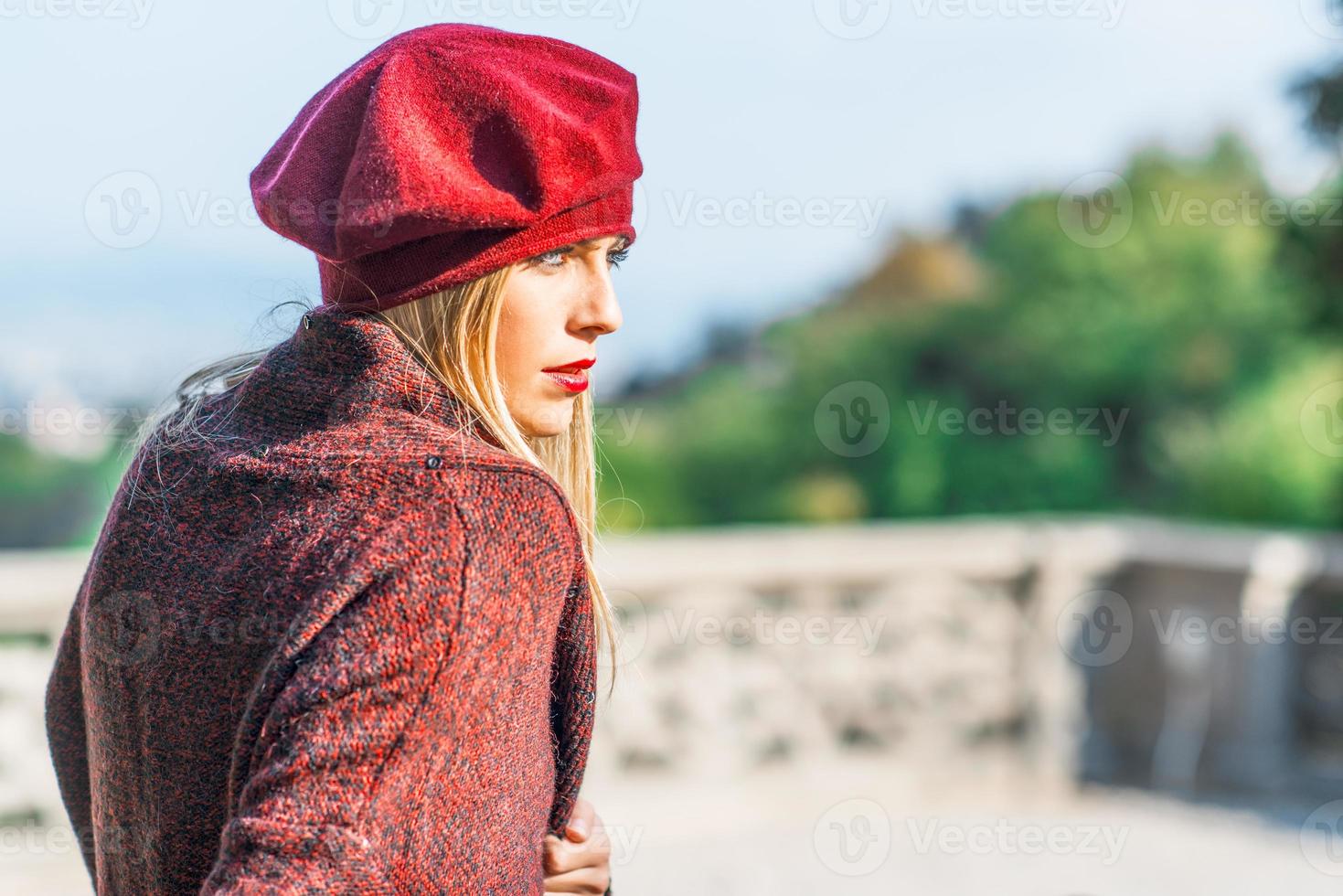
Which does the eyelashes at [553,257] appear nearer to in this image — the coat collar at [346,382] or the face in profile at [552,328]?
the face in profile at [552,328]

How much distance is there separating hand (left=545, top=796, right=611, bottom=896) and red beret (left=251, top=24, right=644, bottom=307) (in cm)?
56

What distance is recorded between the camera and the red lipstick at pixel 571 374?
1.26 metres

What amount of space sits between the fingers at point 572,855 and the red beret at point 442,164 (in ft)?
1.84

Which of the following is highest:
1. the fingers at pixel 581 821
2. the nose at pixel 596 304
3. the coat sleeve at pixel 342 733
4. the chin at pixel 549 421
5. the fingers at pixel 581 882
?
the nose at pixel 596 304

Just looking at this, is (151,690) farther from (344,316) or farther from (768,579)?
(768,579)

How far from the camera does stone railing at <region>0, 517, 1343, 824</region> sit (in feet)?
16.2

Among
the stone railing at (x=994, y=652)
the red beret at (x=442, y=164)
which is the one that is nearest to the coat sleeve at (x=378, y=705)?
the red beret at (x=442, y=164)

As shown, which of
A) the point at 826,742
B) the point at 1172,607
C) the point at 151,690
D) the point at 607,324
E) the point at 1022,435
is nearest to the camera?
the point at 151,690

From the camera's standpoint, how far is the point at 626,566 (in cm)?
477

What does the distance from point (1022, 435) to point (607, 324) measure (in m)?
8.21

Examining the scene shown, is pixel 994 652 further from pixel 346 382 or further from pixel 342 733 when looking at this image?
pixel 342 733

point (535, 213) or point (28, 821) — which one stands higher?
point (535, 213)

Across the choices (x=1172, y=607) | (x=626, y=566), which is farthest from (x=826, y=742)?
(x=1172, y=607)

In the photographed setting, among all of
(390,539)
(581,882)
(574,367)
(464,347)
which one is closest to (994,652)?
(581,882)
